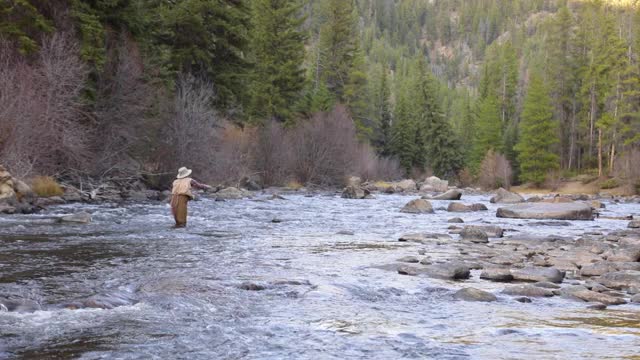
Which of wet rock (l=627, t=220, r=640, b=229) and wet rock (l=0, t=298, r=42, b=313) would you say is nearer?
wet rock (l=0, t=298, r=42, b=313)

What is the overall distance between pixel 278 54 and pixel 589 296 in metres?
40.9

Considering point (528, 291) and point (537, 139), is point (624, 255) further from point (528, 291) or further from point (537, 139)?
point (537, 139)

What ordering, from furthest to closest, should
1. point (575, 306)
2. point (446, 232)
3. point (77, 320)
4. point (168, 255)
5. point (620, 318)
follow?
point (446, 232)
point (168, 255)
point (575, 306)
point (620, 318)
point (77, 320)

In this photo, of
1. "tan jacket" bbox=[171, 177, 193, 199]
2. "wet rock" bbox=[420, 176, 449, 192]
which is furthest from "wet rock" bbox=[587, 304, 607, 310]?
"wet rock" bbox=[420, 176, 449, 192]

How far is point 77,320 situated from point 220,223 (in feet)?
34.6

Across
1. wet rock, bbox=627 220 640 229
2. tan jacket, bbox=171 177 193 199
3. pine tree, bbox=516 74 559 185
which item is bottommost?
wet rock, bbox=627 220 640 229

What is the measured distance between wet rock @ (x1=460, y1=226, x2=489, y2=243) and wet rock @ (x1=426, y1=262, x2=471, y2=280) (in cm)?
485

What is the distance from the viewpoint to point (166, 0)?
32375mm

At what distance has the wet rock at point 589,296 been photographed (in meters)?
7.66

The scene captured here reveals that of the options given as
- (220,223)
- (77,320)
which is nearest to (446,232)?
(220,223)

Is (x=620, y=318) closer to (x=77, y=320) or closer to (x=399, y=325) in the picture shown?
(x=399, y=325)

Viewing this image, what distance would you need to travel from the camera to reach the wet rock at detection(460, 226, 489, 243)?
14.4 meters

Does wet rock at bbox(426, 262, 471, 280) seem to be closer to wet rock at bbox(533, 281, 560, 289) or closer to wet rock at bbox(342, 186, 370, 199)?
wet rock at bbox(533, 281, 560, 289)

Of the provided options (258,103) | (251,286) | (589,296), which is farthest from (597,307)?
(258,103)
